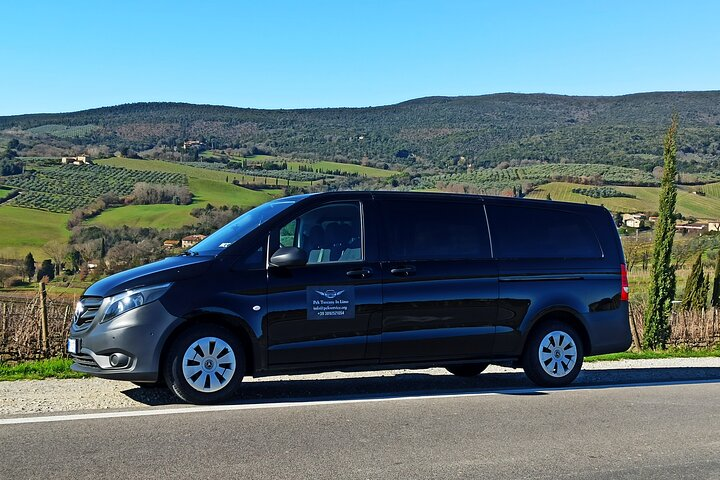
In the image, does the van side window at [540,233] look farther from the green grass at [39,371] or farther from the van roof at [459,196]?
the green grass at [39,371]

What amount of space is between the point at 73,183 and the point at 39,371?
306ft

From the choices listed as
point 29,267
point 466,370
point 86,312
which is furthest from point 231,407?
point 29,267

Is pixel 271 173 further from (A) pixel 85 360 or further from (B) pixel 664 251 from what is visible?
(A) pixel 85 360

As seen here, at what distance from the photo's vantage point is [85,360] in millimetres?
7715

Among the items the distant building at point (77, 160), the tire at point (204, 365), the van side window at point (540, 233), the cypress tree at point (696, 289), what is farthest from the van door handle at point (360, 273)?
the distant building at point (77, 160)

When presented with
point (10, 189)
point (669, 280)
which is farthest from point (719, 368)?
point (10, 189)

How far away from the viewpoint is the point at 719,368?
38.1 feet

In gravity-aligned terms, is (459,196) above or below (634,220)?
below

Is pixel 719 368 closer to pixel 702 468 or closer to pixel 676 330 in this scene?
pixel 702 468

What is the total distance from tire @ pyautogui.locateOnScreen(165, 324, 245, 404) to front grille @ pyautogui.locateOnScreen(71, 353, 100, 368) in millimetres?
662

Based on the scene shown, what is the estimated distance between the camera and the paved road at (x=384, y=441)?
559 cm

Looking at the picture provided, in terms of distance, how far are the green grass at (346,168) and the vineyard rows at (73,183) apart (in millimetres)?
17332

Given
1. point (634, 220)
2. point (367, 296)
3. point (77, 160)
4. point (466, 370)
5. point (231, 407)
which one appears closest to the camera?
point (231, 407)

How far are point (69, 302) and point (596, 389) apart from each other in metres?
8.17
